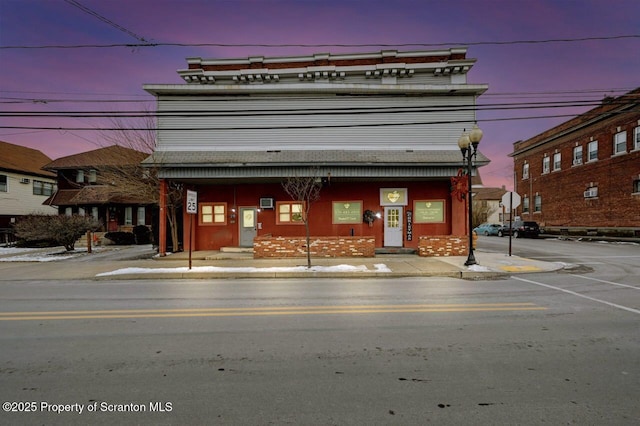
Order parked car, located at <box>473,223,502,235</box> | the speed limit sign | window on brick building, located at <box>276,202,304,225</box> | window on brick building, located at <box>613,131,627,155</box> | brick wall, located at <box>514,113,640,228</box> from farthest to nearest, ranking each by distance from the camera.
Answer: parked car, located at <box>473,223,502,235</box> → window on brick building, located at <box>613,131,627,155</box> → brick wall, located at <box>514,113,640,228</box> → window on brick building, located at <box>276,202,304,225</box> → the speed limit sign

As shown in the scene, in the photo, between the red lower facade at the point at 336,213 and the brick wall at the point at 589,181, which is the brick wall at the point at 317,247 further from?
the brick wall at the point at 589,181

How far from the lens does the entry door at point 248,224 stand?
16516mm

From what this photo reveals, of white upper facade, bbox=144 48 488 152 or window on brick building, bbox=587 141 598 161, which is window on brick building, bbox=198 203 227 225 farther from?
window on brick building, bbox=587 141 598 161

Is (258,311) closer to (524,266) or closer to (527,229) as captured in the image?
(524,266)

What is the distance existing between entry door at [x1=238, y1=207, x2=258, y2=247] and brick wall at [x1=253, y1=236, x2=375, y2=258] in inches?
107

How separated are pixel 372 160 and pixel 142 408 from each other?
12971 millimetres

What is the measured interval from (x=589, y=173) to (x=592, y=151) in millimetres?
1925

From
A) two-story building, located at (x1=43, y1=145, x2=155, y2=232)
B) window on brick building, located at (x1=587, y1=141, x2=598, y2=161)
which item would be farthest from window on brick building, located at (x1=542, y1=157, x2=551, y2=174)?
two-story building, located at (x1=43, y1=145, x2=155, y2=232)

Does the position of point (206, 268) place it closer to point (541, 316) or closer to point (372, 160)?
point (372, 160)

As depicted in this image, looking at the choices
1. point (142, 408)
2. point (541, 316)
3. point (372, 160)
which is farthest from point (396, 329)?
point (372, 160)

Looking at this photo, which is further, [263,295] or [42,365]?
[263,295]

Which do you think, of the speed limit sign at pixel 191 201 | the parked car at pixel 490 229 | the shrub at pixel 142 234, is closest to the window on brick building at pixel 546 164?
the parked car at pixel 490 229

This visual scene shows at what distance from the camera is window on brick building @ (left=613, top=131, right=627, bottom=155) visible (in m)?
24.6

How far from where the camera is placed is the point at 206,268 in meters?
11.2
